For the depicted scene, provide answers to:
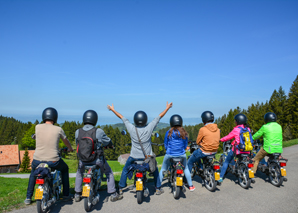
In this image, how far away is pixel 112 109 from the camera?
6.16 m

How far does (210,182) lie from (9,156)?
75.7m

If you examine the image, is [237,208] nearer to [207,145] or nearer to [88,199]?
[207,145]

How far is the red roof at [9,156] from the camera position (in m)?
63.7

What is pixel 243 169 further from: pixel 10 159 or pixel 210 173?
pixel 10 159

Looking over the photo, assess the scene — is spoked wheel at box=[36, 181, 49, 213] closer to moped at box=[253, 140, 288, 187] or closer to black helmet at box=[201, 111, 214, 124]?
black helmet at box=[201, 111, 214, 124]

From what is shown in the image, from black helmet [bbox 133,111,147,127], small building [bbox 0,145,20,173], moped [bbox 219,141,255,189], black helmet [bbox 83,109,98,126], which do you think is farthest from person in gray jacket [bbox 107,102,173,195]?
small building [bbox 0,145,20,173]

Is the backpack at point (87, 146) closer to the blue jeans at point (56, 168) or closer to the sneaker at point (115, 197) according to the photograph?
the blue jeans at point (56, 168)

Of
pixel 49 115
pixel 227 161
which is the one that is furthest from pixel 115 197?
pixel 227 161

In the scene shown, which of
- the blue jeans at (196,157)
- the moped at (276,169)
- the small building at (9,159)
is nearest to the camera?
the blue jeans at (196,157)

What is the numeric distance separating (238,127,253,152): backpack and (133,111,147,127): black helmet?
339 cm

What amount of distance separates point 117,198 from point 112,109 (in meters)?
2.45

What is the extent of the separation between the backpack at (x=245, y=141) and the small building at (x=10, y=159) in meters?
69.9

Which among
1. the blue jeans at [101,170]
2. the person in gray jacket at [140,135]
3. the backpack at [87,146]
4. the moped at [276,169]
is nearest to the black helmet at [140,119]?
the person in gray jacket at [140,135]

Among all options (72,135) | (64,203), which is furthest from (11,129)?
(64,203)
